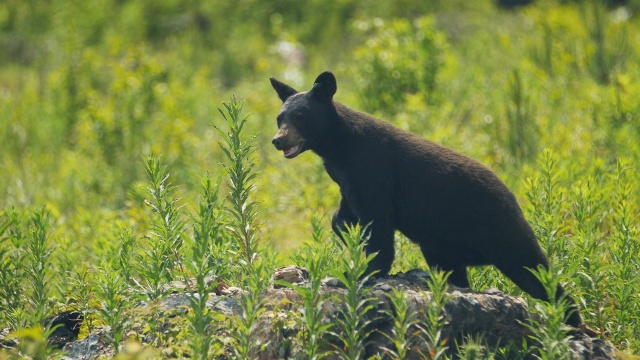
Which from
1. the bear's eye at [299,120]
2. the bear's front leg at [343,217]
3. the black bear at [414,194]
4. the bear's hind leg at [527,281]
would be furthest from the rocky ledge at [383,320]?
the bear's eye at [299,120]

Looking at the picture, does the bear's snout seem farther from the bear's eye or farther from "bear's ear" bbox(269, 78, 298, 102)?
"bear's ear" bbox(269, 78, 298, 102)

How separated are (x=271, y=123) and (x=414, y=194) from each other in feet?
23.7

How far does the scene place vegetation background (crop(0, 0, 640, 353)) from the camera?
221 inches

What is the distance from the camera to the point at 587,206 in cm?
615

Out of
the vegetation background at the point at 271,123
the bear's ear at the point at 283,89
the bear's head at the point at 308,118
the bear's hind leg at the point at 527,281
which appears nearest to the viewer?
the bear's hind leg at the point at 527,281

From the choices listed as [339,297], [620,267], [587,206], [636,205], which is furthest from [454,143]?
[339,297]

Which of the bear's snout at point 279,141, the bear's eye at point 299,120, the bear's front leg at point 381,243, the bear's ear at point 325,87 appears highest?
the bear's ear at point 325,87

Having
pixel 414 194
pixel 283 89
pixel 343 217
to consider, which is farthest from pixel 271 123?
pixel 414 194

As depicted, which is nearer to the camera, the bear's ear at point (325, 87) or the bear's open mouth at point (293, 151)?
the bear's open mouth at point (293, 151)

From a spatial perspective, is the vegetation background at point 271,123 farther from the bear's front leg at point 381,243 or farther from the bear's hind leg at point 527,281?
the bear's front leg at point 381,243

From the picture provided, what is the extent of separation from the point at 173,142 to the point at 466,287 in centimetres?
686

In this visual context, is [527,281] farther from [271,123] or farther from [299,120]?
[271,123]

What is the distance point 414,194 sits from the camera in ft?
18.6

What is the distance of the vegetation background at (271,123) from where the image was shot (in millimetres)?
5605
